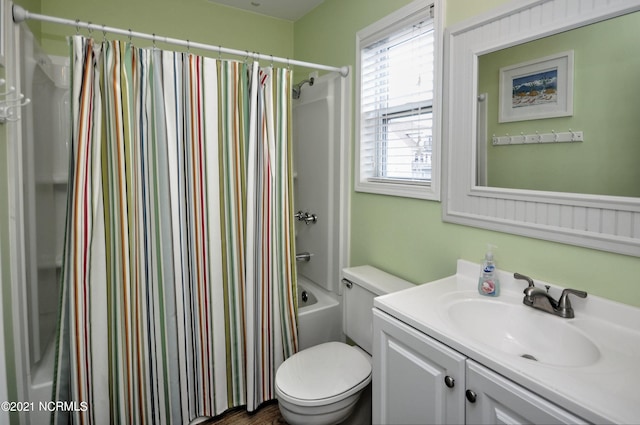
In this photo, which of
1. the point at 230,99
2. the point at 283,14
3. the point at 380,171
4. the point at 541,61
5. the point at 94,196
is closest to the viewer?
the point at 541,61

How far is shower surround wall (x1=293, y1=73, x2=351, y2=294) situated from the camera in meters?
2.29

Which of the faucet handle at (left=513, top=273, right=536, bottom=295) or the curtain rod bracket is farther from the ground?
the curtain rod bracket

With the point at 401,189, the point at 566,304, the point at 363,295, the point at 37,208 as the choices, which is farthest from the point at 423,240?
the point at 37,208

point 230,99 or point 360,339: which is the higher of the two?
point 230,99

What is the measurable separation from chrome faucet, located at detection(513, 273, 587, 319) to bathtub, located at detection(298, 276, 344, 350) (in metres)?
1.22

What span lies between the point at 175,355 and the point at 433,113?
66.5 inches

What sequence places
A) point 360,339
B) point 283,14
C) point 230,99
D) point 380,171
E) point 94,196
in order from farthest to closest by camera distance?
point 283,14, point 380,171, point 360,339, point 230,99, point 94,196

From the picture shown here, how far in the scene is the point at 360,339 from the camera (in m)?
1.94

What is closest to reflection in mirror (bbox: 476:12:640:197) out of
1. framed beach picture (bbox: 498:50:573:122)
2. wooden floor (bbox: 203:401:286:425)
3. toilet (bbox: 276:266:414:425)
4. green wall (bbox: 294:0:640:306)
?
framed beach picture (bbox: 498:50:573:122)

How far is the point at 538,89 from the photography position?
1291 millimetres

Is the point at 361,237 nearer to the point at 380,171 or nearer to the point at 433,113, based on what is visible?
the point at 380,171

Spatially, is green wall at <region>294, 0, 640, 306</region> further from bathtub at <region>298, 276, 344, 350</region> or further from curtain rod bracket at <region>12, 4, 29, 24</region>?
curtain rod bracket at <region>12, 4, 29, 24</region>

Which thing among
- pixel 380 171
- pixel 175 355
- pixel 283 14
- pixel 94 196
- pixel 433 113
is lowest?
pixel 175 355

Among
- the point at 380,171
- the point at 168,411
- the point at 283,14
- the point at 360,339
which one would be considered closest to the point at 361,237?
the point at 380,171
